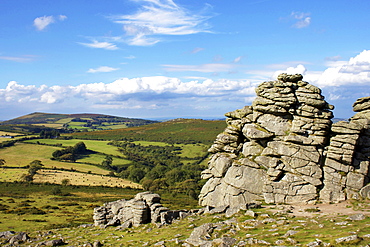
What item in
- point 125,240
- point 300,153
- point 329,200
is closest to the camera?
point 125,240

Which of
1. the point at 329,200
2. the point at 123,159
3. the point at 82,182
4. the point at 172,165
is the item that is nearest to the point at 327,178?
the point at 329,200

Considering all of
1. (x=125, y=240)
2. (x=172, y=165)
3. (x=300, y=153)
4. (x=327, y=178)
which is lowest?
(x=172, y=165)

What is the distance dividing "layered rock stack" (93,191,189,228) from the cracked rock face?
262 inches

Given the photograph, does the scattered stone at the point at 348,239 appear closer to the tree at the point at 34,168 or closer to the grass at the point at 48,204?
the grass at the point at 48,204

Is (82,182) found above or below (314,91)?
below

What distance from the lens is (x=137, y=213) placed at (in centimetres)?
3922

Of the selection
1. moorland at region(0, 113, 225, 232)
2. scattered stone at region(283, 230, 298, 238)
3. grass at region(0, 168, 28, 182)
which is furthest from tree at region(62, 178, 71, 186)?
scattered stone at region(283, 230, 298, 238)

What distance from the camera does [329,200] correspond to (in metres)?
34.5

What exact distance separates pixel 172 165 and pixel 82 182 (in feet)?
221

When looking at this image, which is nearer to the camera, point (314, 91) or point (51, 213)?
point (314, 91)

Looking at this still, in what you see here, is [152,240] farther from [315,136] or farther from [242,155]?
[315,136]

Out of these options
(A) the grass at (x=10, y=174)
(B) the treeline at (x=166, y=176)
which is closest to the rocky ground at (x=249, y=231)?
(B) the treeline at (x=166, y=176)

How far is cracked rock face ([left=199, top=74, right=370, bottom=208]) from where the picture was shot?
35.6 meters

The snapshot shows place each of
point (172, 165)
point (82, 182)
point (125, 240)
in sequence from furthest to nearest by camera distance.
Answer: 1. point (172, 165)
2. point (82, 182)
3. point (125, 240)
